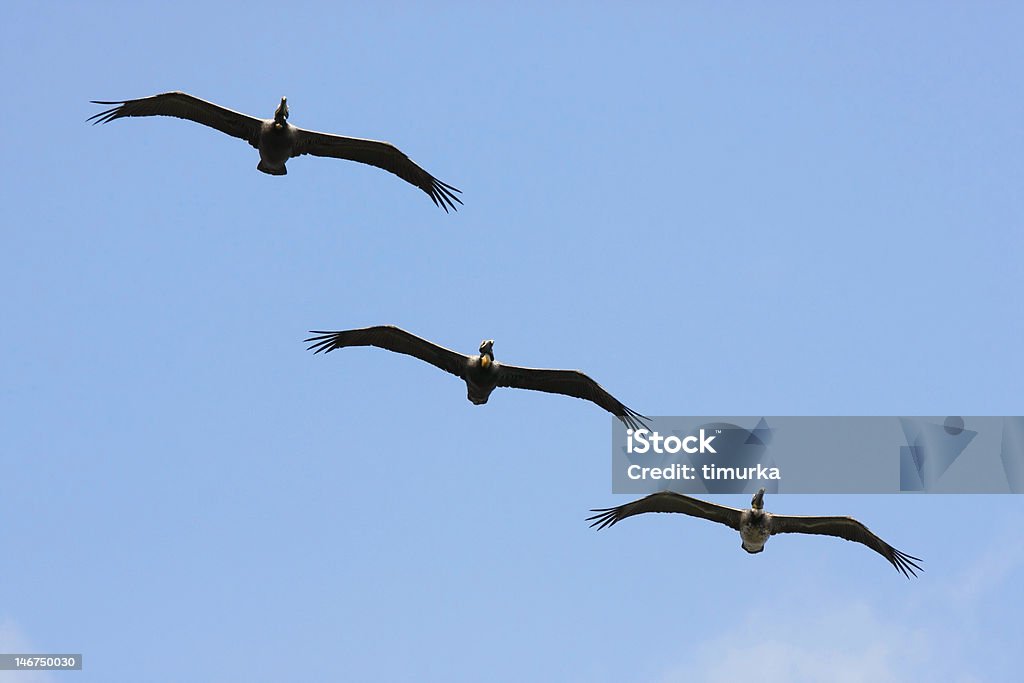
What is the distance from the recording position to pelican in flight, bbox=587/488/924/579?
44.5 m

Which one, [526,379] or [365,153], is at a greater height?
[365,153]

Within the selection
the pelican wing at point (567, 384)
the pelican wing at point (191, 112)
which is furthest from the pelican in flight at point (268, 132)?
the pelican wing at point (567, 384)

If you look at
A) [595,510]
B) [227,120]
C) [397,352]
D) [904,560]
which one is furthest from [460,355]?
[904,560]

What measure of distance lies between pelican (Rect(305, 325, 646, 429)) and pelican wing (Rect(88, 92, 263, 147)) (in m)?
5.21

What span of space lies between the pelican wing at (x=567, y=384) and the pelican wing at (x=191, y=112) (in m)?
8.52

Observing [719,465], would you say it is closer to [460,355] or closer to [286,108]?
[460,355]

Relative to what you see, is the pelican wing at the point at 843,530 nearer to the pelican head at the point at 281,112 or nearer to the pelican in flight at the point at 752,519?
the pelican in flight at the point at 752,519

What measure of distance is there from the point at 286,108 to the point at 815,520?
16.6m

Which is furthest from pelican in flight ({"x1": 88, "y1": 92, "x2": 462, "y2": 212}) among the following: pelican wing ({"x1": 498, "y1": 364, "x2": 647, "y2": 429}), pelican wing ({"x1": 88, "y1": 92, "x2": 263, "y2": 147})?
pelican wing ({"x1": 498, "y1": 364, "x2": 647, "y2": 429})

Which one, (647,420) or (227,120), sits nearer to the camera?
(227,120)

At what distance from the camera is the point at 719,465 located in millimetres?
47812

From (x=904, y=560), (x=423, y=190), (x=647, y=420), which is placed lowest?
(x=904, y=560)

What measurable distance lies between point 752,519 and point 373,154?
13.0m

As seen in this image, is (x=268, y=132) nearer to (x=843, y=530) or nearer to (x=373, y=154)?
(x=373, y=154)
